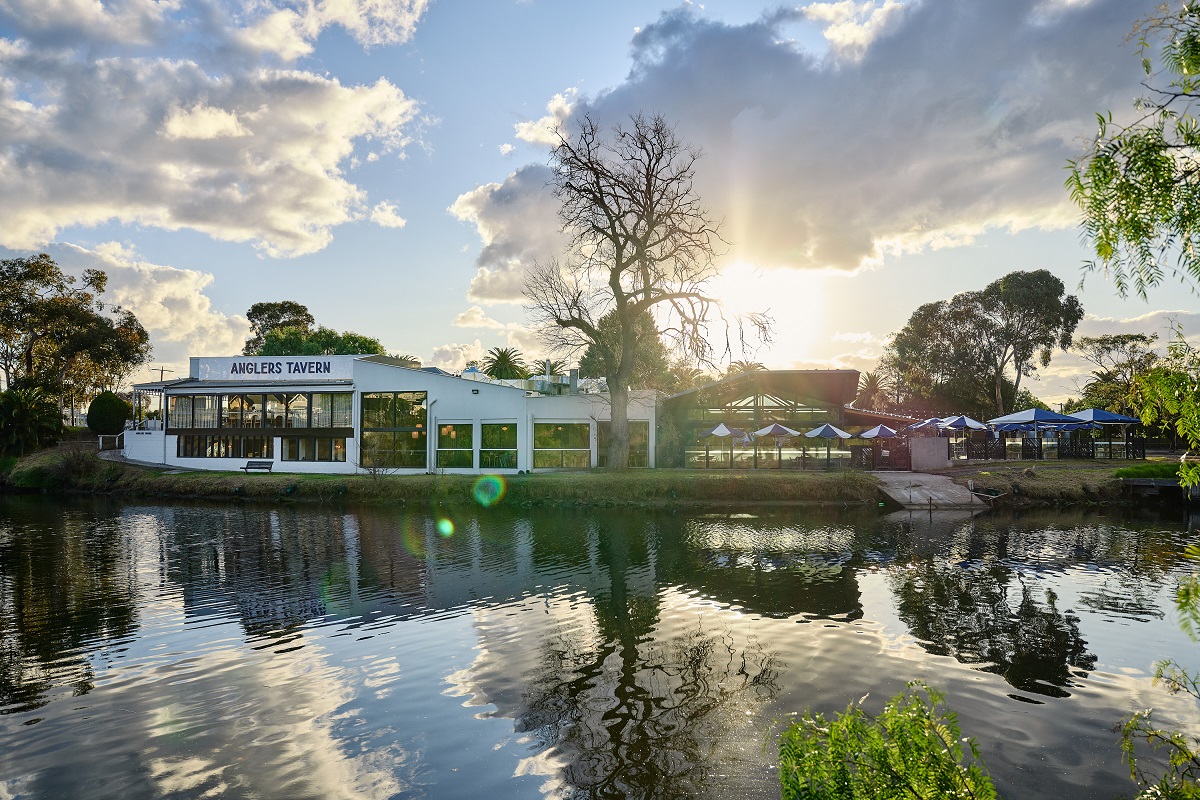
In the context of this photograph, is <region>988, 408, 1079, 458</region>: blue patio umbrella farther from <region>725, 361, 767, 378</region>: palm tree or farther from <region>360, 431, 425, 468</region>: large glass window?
<region>360, 431, 425, 468</region>: large glass window

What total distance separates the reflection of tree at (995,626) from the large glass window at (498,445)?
2719cm

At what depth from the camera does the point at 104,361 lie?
67.2m

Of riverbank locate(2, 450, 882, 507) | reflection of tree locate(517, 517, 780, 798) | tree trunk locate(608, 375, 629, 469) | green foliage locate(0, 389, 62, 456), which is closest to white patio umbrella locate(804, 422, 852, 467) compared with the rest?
riverbank locate(2, 450, 882, 507)

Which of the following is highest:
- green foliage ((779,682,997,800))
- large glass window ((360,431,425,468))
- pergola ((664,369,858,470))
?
pergola ((664,369,858,470))

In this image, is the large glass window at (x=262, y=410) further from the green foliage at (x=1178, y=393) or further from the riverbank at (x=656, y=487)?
the green foliage at (x=1178, y=393)

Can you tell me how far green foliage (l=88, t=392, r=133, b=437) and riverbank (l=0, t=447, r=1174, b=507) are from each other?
76.9ft

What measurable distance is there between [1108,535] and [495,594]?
21.2 meters

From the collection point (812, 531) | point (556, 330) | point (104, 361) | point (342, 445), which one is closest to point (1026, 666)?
point (812, 531)

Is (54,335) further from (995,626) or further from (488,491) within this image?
(995,626)

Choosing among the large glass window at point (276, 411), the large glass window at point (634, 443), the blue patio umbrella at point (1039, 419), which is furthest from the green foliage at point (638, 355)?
the blue patio umbrella at point (1039, 419)

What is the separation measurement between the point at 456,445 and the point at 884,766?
133 feet

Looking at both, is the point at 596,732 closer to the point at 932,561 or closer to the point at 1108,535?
the point at 932,561

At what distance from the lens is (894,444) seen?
41.2 metres

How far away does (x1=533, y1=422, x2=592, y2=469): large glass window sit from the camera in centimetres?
4144
